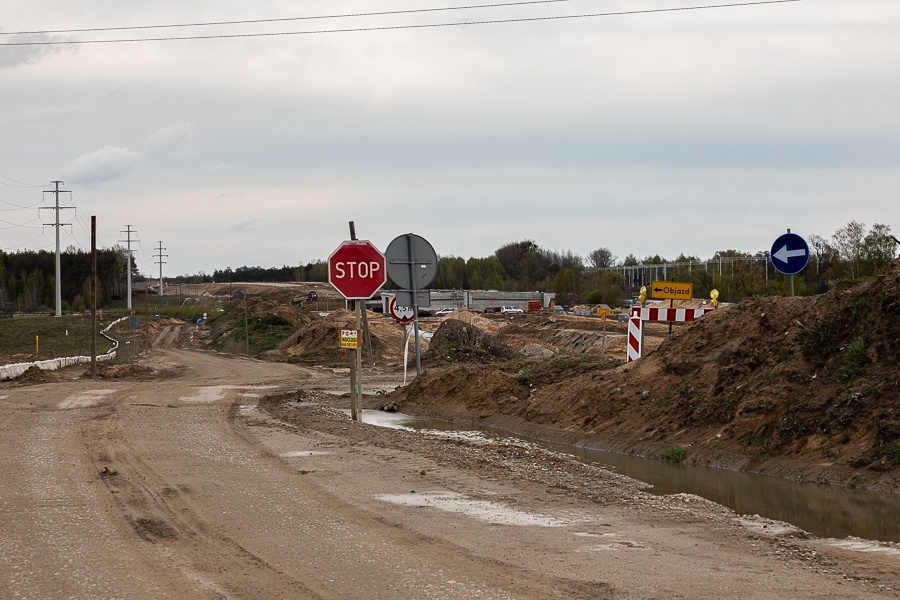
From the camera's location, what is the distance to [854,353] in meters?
14.5

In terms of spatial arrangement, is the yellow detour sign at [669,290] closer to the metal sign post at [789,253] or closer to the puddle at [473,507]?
the metal sign post at [789,253]

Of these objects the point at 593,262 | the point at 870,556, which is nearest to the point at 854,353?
the point at 870,556

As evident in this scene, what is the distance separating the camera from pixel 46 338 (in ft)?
261

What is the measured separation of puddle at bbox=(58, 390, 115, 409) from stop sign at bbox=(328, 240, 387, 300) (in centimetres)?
804

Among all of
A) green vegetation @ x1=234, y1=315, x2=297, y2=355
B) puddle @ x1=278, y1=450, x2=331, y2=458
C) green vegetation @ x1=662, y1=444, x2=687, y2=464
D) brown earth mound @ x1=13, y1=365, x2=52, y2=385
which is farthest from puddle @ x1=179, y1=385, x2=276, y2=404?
green vegetation @ x1=234, y1=315, x2=297, y2=355

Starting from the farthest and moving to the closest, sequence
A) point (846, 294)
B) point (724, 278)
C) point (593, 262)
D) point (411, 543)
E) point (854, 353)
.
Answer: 1. point (593, 262)
2. point (724, 278)
3. point (846, 294)
4. point (854, 353)
5. point (411, 543)

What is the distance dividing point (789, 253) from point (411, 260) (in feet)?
23.6

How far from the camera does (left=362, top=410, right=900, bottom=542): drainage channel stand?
33.4 feet

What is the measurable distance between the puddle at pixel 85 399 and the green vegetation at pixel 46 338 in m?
26.5

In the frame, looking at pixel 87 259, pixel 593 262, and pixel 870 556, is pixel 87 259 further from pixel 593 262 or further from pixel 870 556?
pixel 870 556

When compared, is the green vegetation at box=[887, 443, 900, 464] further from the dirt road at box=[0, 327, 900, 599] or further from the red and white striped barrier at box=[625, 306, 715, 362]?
the red and white striped barrier at box=[625, 306, 715, 362]

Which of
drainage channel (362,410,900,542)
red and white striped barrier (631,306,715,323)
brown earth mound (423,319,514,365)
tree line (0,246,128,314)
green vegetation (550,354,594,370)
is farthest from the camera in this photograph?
tree line (0,246,128,314)

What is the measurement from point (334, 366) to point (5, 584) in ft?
149

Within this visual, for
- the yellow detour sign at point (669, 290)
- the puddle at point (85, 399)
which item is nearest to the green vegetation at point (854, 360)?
the yellow detour sign at point (669, 290)
